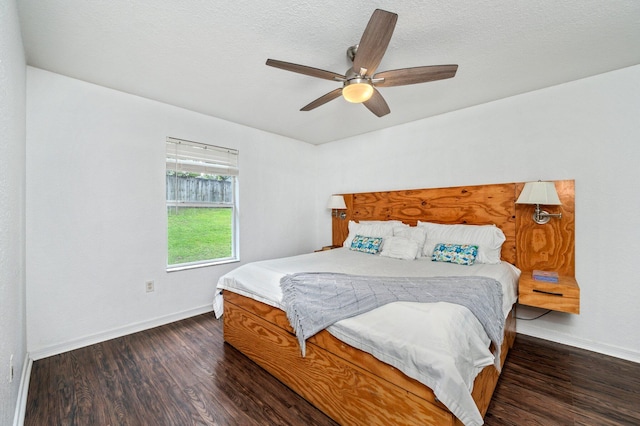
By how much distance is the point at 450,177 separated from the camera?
3.27 meters

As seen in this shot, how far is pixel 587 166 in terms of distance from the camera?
2445 millimetres

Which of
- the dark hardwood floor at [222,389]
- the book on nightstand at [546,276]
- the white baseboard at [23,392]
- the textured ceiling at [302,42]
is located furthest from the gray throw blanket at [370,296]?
the textured ceiling at [302,42]

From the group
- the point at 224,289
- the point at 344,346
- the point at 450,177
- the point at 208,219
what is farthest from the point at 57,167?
the point at 450,177

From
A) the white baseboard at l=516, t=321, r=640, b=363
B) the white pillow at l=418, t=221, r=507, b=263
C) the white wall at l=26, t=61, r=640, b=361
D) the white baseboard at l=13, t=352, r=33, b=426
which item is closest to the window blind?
the white wall at l=26, t=61, r=640, b=361

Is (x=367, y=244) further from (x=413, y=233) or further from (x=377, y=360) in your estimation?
(x=377, y=360)

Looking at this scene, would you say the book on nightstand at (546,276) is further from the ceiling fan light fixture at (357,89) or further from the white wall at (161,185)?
the ceiling fan light fixture at (357,89)

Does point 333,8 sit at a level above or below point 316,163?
above

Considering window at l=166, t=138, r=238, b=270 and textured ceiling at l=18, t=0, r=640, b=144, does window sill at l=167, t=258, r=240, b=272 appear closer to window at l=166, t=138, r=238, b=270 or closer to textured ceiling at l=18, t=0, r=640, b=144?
window at l=166, t=138, r=238, b=270

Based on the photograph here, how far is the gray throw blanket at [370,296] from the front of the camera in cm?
159

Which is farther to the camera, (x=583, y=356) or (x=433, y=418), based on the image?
(x=583, y=356)

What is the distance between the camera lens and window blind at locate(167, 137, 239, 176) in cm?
308

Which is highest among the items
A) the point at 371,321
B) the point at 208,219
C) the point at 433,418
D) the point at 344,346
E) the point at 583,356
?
the point at 208,219

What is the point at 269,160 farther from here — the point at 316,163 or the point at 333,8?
the point at 333,8

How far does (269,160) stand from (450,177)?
259cm
